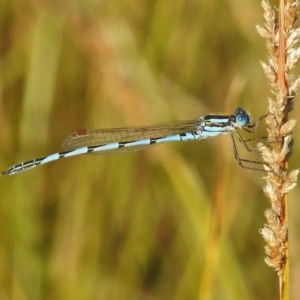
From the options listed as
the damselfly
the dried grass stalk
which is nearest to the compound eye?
the damselfly

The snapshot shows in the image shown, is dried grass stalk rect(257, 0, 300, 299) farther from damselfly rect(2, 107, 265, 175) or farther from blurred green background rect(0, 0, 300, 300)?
damselfly rect(2, 107, 265, 175)

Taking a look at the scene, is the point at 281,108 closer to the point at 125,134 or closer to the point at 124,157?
the point at 125,134

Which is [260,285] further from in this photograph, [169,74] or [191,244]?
[169,74]

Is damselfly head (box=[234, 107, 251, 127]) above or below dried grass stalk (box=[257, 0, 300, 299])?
above

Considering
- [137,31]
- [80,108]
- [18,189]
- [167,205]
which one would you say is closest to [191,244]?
[167,205]

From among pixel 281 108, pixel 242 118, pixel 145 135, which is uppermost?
pixel 145 135

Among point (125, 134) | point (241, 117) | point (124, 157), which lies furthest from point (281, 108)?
point (124, 157)
